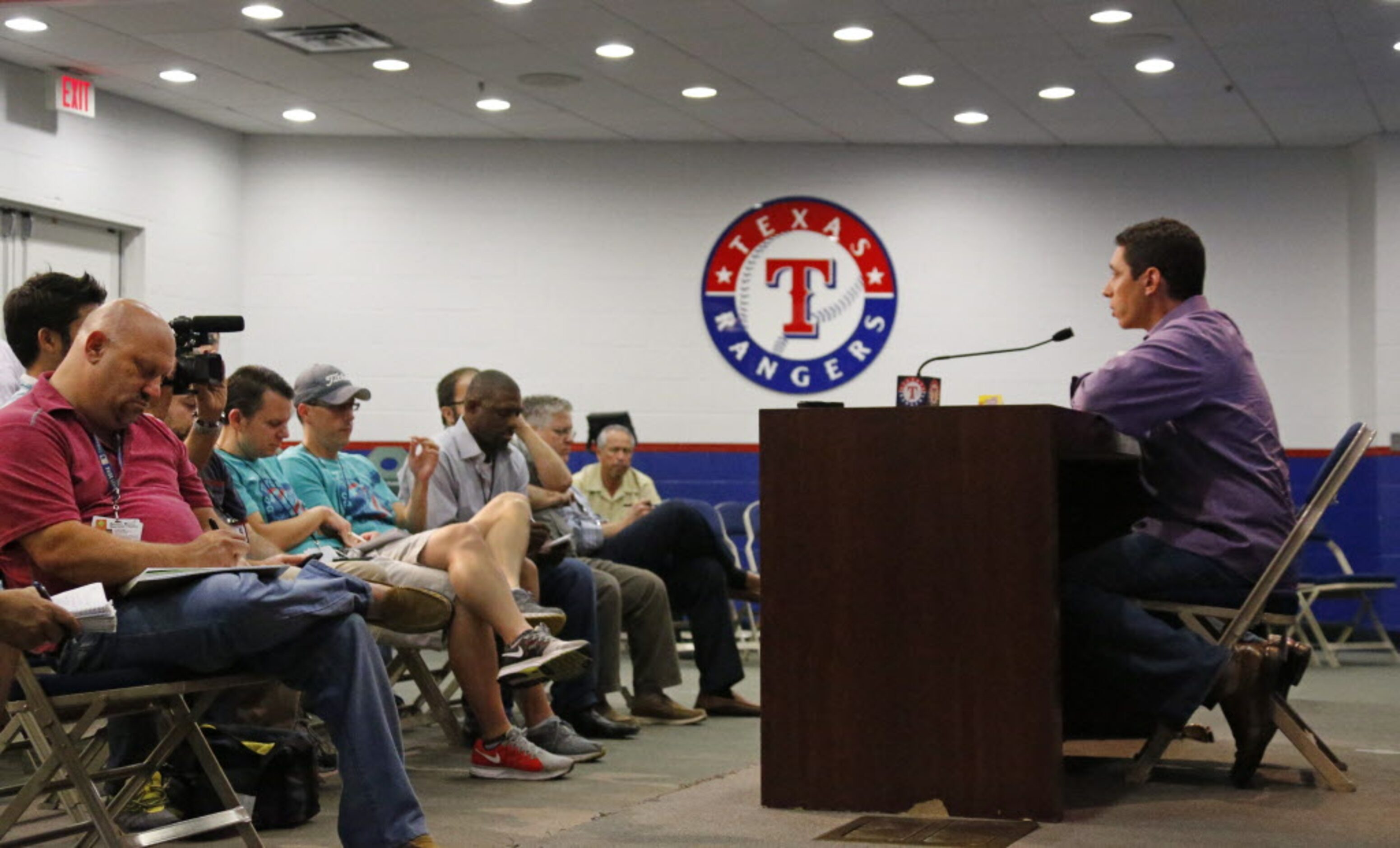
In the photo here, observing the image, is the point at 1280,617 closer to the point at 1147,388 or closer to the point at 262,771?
the point at 1147,388

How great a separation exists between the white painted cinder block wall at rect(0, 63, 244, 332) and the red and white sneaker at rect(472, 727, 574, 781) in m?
5.00

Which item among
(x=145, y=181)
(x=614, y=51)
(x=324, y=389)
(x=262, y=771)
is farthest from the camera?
(x=145, y=181)

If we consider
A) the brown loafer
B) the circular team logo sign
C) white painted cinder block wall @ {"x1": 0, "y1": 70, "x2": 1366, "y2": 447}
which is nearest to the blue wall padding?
white painted cinder block wall @ {"x1": 0, "y1": 70, "x2": 1366, "y2": 447}

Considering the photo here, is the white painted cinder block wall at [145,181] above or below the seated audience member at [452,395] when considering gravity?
above

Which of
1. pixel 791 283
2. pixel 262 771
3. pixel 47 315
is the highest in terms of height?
pixel 791 283

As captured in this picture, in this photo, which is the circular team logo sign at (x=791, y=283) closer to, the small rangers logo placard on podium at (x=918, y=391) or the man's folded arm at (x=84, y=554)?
the small rangers logo placard on podium at (x=918, y=391)

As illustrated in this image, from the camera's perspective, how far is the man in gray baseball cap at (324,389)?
4977 millimetres

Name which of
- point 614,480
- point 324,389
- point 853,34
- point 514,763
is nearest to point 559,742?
point 514,763

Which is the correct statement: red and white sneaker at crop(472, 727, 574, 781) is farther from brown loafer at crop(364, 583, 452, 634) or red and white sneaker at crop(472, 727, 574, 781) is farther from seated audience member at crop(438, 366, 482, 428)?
seated audience member at crop(438, 366, 482, 428)

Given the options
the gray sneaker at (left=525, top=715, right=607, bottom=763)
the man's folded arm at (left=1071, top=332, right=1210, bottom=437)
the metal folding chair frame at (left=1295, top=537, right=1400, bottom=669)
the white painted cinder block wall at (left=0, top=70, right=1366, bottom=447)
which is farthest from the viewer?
the white painted cinder block wall at (left=0, top=70, right=1366, bottom=447)

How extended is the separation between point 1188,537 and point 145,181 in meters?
6.71

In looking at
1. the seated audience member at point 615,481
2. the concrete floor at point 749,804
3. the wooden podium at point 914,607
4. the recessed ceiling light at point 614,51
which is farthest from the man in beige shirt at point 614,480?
the wooden podium at point 914,607

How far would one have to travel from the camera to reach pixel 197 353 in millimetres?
3725

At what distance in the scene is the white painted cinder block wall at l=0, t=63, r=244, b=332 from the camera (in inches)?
317
